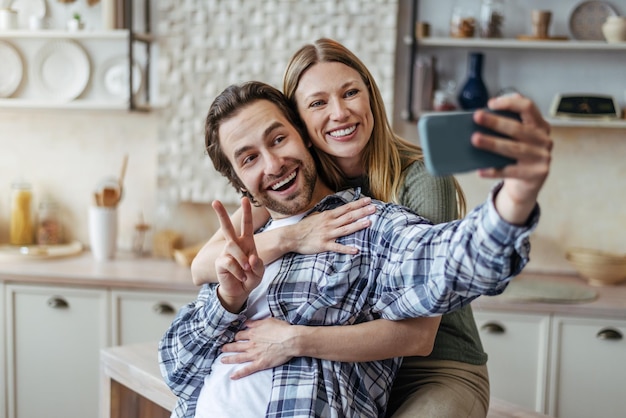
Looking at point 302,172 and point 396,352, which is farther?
point 302,172

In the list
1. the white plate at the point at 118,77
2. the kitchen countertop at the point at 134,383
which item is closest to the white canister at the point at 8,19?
the white plate at the point at 118,77

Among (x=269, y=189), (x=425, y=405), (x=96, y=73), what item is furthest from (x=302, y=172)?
(x=96, y=73)

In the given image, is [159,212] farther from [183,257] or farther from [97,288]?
[97,288]

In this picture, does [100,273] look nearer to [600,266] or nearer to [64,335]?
[64,335]

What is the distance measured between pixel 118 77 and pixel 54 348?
1.34 m

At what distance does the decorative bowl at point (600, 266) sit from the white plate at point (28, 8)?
280 centimetres

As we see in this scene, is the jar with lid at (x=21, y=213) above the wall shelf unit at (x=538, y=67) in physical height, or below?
below

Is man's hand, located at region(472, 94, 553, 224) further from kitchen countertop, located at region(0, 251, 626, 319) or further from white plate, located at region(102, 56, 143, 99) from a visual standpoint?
white plate, located at region(102, 56, 143, 99)

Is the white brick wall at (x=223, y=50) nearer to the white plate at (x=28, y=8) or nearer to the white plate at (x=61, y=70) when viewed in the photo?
the white plate at (x=61, y=70)

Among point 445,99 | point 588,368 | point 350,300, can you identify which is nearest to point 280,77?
point 445,99

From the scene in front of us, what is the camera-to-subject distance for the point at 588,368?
2.97 m

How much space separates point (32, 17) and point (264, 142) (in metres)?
2.49

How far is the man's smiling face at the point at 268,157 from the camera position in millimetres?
1629

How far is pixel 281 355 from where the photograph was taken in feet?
5.02
